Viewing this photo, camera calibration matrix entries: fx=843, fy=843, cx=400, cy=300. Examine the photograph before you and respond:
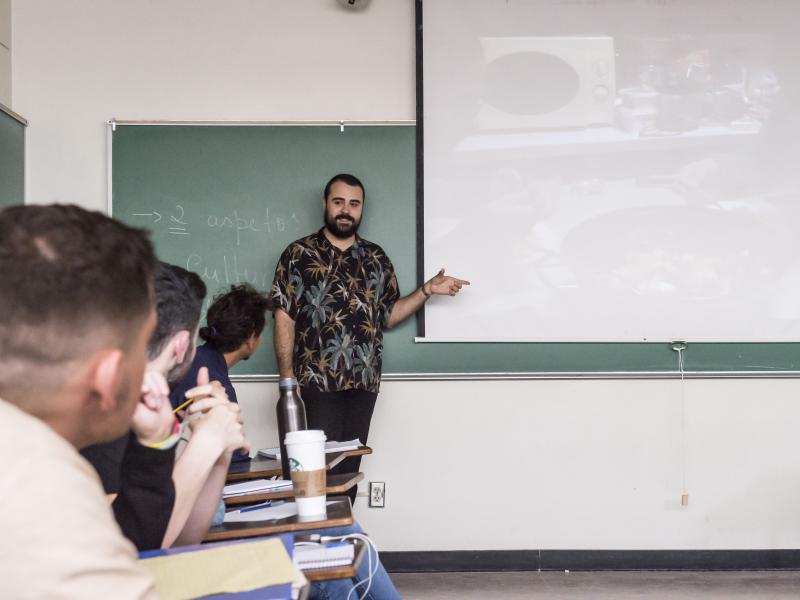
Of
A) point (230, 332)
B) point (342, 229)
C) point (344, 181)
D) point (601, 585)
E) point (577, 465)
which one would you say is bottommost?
point (601, 585)

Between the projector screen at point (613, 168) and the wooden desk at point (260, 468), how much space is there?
4.61ft

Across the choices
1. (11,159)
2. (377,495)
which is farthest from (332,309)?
(11,159)

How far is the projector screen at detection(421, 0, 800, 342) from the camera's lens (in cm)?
380

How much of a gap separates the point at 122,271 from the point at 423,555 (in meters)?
3.30

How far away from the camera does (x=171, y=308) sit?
160 centimetres

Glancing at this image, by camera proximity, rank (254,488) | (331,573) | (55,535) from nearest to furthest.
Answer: (55,535) < (331,573) < (254,488)

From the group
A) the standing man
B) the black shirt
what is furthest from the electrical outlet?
the black shirt

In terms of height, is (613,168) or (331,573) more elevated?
(613,168)

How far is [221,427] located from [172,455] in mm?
239

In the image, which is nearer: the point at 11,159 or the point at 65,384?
the point at 65,384

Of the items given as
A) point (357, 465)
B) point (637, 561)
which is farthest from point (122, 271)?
point (637, 561)

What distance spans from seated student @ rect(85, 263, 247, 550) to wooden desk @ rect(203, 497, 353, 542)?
1.6 inches

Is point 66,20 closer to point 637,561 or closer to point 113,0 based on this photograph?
point 113,0

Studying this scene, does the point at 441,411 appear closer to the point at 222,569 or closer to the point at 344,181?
the point at 344,181
